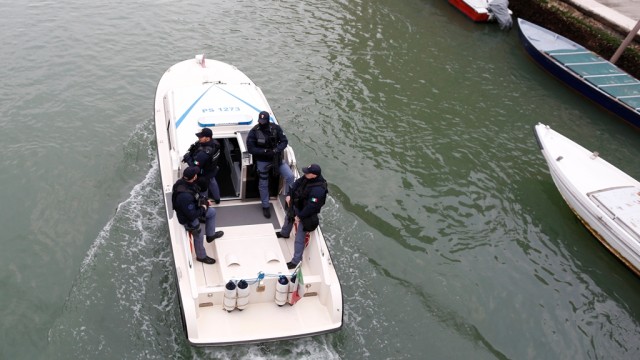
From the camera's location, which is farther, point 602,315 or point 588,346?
point 602,315

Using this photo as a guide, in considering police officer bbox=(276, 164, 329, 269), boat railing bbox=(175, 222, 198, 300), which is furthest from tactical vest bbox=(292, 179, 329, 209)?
boat railing bbox=(175, 222, 198, 300)

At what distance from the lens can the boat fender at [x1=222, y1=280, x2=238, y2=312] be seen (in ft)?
22.8

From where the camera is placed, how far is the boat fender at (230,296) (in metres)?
6.96

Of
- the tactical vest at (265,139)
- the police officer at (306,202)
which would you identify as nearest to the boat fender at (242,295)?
the police officer at (306,202)

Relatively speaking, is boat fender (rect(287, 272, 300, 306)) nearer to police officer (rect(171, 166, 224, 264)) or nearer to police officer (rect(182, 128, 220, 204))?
police officer (rect(171, 166, 224, 264))

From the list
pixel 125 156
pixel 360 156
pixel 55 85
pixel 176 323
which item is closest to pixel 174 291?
pixel 176 323

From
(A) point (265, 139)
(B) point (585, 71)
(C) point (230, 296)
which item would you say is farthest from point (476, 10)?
(C) point (230, 296)

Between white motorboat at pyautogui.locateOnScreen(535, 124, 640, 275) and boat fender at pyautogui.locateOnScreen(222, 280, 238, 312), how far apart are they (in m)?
7.40

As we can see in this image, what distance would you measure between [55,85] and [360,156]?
7.86m

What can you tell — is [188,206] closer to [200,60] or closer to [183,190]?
[183,190]

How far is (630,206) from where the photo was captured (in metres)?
10.3

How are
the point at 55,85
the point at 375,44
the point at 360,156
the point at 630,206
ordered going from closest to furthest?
the point at 630,206 → the point at 360,156 → the point at 55,85 → the point at 375,44

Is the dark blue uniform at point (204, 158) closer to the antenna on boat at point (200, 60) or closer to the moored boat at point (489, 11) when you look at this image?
the antenna on boat at point (200, 60)

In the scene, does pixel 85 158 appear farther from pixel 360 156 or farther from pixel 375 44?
pixel 375 44
